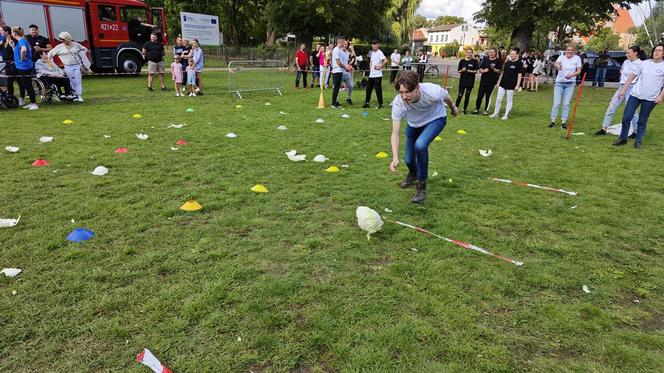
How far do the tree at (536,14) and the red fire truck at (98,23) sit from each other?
55.2 ft

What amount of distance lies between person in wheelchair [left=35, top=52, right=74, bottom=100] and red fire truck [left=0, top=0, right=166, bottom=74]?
5.86 metres

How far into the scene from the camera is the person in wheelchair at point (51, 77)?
34.6 ft

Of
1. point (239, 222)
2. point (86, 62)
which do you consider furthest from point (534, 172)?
point (86, 62)

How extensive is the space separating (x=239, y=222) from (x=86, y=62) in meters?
10.0

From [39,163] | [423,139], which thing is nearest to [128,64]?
[39,163]

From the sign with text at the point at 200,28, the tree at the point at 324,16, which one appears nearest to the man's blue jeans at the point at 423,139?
the tree at the point at 324,16

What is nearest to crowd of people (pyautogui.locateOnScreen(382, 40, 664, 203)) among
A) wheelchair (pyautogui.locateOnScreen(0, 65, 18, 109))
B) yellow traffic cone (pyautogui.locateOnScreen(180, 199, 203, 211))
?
yellow traffic cone (pyautogui.locateOnScreen(180, 199, 203, 211))

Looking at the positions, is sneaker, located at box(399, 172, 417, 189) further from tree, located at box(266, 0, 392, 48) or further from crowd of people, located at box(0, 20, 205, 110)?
tree, located at box(266, 0, 392, 48)

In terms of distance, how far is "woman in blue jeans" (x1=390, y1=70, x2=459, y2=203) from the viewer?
14.5 ft

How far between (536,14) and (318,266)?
2188cm

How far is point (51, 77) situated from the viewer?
10.8 metres

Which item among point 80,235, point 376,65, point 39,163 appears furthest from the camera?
point 376,65

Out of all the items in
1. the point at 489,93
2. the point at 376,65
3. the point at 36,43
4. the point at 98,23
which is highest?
the point at 98,23

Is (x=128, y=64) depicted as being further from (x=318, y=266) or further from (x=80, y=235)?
(x=318, y=266)
